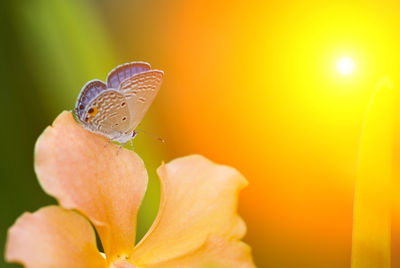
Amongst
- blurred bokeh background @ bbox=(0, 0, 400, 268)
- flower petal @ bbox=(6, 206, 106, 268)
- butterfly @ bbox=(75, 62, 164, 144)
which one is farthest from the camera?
blurred bokeh background @ bbox=(0, 0, 400, 268)

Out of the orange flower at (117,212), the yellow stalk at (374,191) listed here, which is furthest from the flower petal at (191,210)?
the yellow stalk at (374,191)

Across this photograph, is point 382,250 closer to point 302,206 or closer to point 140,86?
point 140,86

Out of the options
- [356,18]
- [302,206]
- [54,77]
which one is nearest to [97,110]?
[54,77]

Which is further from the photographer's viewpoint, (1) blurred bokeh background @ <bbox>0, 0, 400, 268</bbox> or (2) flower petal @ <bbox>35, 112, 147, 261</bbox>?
(1) blurred bokeh background @ <bbox>0, 0, 400, 268</bbox>

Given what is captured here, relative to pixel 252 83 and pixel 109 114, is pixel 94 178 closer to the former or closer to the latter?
pixel 109 114

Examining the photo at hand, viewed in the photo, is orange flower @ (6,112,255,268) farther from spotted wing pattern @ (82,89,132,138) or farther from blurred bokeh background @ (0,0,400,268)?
blurred bokeh background @ (0,0,400,268)

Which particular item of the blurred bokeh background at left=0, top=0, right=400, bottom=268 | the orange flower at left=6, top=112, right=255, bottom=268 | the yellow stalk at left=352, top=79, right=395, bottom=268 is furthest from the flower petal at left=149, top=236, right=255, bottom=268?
the blurred bokeh background at left=0, top=0, right=400, bottom=268
